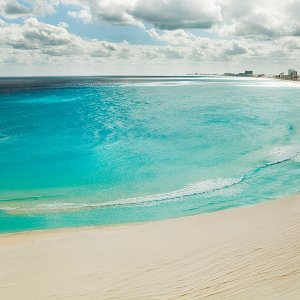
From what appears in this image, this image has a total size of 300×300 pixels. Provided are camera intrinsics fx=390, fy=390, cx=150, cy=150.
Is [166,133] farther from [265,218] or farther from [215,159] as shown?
[265,218]

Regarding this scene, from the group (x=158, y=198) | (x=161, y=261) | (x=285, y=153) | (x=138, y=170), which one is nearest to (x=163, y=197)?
(x=158, y=198)

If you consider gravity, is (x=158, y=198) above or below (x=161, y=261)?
below

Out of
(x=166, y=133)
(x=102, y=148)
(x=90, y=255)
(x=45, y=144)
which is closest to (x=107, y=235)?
(x=90, y=255)

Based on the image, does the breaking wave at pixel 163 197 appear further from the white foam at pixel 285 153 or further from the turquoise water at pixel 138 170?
the white foam at pixel 285 153

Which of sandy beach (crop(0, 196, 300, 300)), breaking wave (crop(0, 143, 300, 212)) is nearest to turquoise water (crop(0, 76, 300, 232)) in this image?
breaking wave (crop(0, 143, 300, 212))

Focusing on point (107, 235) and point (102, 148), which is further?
point (102, 148)

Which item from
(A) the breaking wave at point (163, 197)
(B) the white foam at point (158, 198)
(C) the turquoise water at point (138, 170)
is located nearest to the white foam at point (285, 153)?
(C) the turquoise water at point (138, 170)

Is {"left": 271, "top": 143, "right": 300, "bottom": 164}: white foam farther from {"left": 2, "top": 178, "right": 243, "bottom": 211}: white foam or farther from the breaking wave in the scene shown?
{"left": 2, "top": 178, "right": 243, "bottom": 211}: white foam

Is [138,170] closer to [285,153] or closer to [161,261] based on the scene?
[285,153]
